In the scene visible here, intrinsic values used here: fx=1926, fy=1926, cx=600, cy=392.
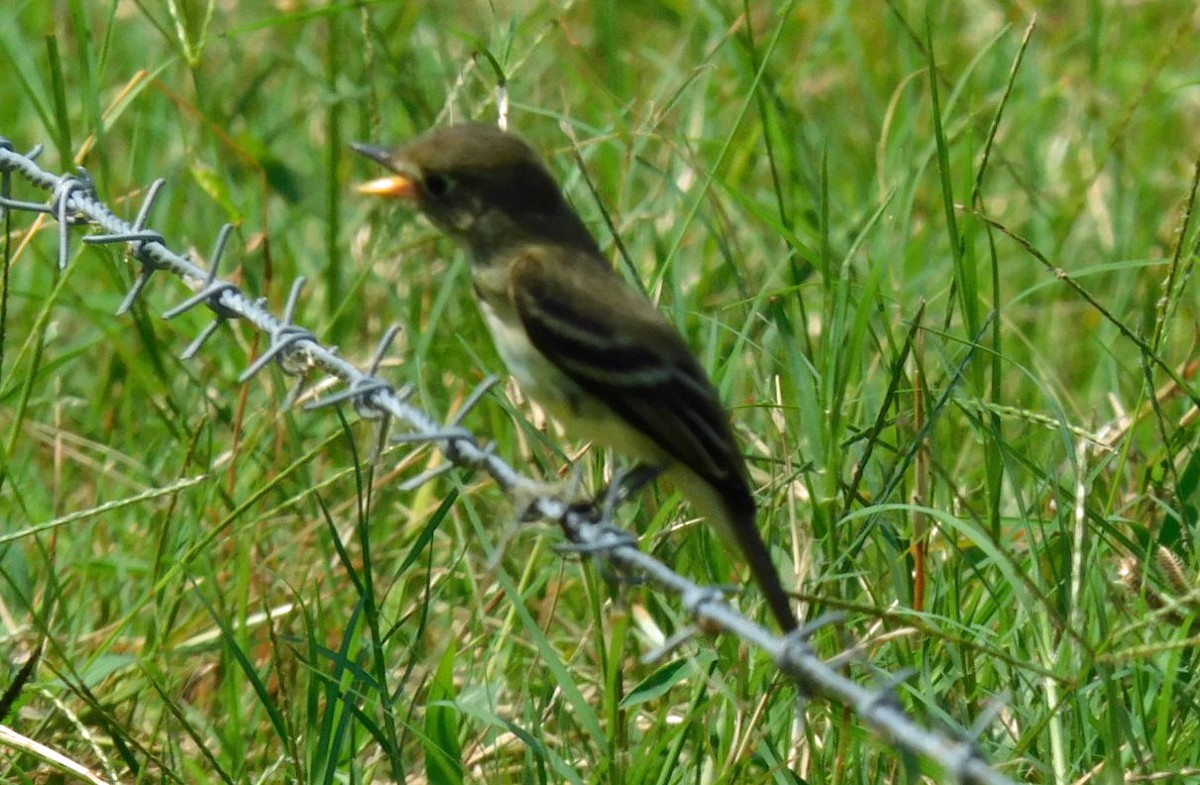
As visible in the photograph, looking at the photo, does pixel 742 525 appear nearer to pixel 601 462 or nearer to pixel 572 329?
pixel 572 329

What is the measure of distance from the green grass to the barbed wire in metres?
0.12

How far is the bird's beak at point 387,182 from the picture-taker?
10.5 feet

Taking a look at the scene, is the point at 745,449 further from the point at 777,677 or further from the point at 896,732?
the point at 896,732

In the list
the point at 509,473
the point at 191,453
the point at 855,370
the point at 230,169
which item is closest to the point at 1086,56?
the point at 230,169

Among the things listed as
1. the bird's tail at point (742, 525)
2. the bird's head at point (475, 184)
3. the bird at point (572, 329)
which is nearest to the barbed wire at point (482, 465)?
the bird's tail at point (742, 525)

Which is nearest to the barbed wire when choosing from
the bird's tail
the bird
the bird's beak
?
the bird's tail

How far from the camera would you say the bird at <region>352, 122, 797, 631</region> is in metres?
3.06

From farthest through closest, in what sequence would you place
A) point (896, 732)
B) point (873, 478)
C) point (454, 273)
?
point (454, 273)
point (873, 478)
point (896, 732)

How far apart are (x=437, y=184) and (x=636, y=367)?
52cm

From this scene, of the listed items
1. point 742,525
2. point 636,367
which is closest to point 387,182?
point 636,367

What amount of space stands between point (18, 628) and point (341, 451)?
3.05 ft

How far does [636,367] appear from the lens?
3096mm

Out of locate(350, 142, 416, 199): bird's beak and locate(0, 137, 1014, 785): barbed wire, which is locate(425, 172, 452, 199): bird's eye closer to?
locate(350, 142, 416, 199): bird's beak

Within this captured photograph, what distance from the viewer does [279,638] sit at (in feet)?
10.0
